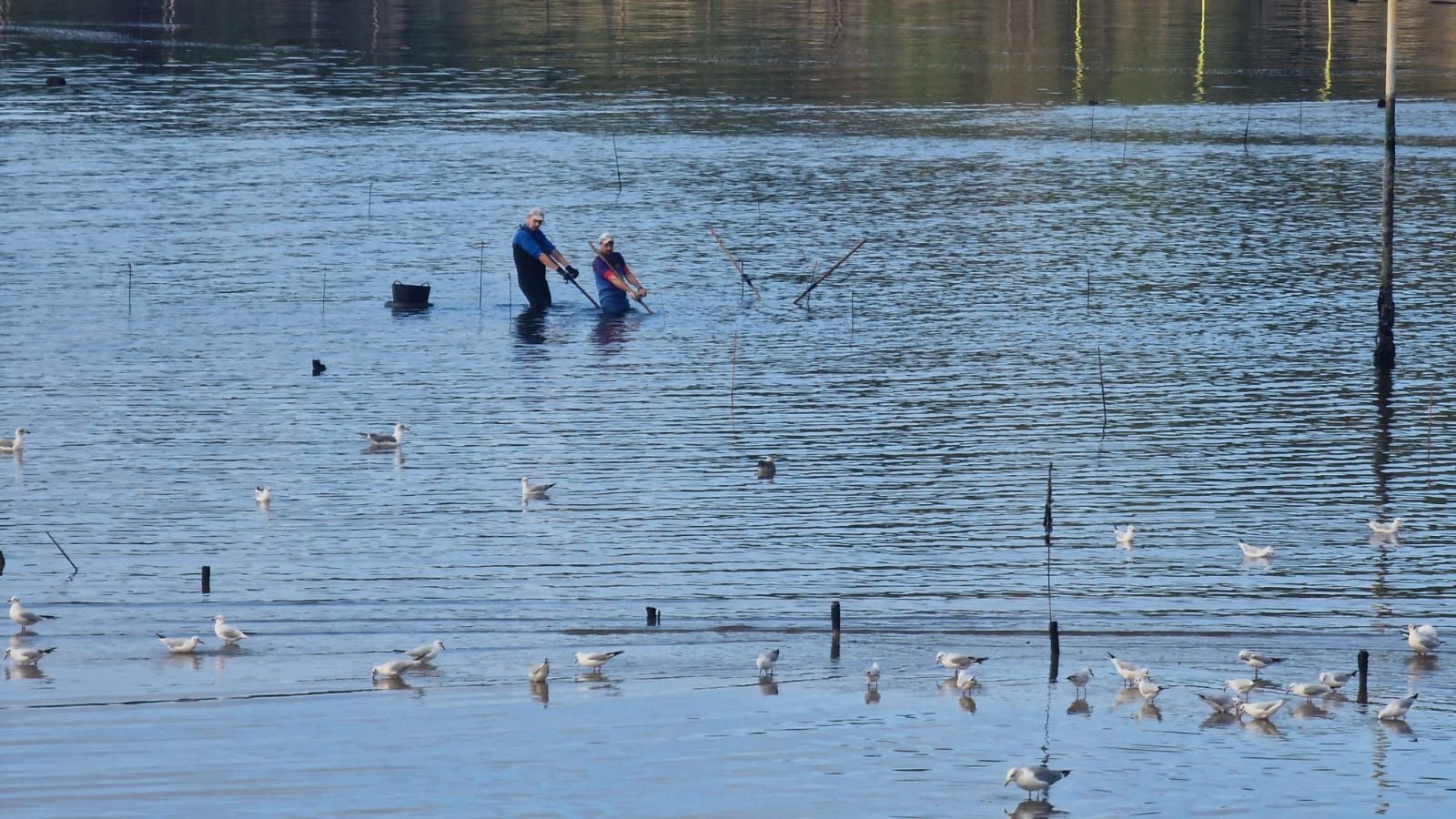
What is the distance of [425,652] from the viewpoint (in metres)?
19.3

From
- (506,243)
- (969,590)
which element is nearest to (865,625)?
(969,590)

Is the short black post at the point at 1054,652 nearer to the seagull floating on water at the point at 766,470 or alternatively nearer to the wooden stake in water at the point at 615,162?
the seagull floating on water at the point at 766,470

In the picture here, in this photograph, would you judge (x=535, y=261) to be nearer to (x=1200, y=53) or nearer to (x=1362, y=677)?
(x=1362, y=677)

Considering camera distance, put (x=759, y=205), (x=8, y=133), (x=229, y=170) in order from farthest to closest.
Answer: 1. (x=8, y=133)
2. (x=229, y=170)
3. (x=759, y=205)

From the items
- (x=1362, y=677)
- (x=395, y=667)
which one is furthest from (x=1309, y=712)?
(x=395, y=667)

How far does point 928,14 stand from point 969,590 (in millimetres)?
102926

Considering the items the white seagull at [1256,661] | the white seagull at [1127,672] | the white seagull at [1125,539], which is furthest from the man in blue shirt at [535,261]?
the white seagull at [1256,661]

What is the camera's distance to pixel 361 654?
2011 cm

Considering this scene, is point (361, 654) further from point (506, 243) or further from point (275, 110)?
→ point (275, 110)

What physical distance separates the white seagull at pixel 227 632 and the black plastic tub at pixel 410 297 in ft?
69.7

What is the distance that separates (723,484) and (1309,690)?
10194 mm

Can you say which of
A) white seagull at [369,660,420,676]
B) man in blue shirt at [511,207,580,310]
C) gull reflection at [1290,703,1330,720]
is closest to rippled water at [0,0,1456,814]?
gull reflection at [1290,703,1330,720]

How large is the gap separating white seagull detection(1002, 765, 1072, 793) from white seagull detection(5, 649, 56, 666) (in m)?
9.11

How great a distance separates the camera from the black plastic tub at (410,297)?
134ft
